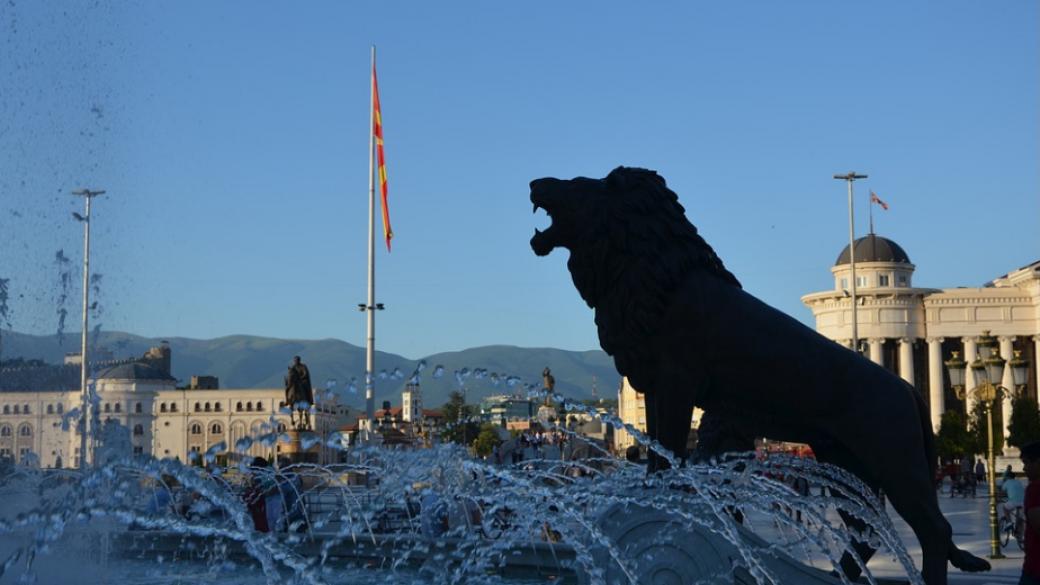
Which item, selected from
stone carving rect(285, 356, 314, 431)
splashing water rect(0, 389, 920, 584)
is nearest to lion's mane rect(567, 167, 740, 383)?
splashing water rect(0, 389, 920, 584)

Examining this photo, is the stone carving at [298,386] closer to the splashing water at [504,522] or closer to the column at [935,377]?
the splashing water at [504,522]

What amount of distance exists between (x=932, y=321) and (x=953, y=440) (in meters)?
34.5

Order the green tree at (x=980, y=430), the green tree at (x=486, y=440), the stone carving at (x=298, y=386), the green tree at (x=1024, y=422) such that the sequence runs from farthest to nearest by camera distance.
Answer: the green tree at (x=486, y=440) → the green tree at (x=980, y=430) → the green tree at (x=1024, y=422) → the stone carving at (x=298, y=386)

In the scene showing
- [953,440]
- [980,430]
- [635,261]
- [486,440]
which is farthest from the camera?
[486,440]

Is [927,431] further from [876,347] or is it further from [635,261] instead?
[876,347]

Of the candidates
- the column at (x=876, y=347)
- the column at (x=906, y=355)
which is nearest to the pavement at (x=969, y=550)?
the column at (x=876, y=347)

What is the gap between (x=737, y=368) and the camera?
6652mm

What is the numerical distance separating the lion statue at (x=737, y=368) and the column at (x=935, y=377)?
88.0 m

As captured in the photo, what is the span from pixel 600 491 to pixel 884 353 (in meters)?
90.0

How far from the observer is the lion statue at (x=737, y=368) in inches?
260

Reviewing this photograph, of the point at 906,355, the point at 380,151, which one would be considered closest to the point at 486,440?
the point at 906,355

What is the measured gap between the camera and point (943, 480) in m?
47.9

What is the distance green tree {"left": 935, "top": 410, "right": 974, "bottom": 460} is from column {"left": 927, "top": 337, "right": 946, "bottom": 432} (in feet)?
90.9

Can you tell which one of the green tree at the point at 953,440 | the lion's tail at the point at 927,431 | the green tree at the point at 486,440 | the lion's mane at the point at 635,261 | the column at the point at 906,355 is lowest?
the green tree at the point at 486,440
